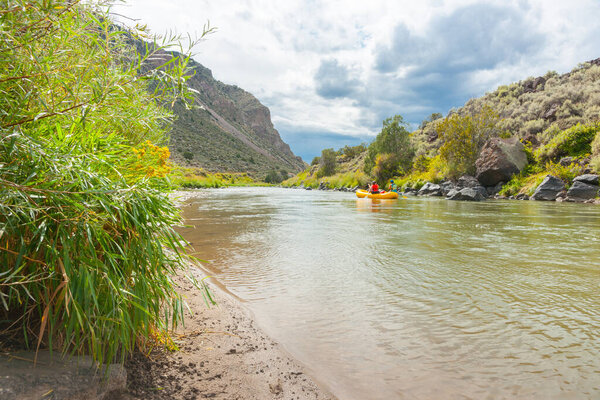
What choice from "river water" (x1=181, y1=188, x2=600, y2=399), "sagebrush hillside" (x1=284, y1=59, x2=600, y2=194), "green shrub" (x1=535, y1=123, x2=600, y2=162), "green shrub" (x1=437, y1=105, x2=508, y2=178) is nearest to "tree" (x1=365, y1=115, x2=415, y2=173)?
"sagebrush hillside" (x1=284, y1=59, x2=600, y2=194)

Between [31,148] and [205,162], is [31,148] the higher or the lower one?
the lower one

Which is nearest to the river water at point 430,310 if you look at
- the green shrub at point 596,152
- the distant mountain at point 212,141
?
the green shrub at point 596,152

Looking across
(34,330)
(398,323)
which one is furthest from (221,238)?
(34,330)

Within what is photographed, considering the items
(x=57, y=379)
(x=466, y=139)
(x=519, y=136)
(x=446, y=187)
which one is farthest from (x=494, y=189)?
(x=57, y=379)

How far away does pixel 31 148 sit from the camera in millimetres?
1463

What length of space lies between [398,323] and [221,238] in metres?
5.41

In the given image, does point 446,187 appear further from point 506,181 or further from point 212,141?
point 212,141

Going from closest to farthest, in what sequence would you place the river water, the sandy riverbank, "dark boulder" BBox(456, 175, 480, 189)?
the sandy riverbank < the river water < "dark boulder" BBox(456, 175, 480, 189)

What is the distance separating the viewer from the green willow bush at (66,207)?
1521mm

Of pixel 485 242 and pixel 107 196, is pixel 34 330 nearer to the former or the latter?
pixel 107 196

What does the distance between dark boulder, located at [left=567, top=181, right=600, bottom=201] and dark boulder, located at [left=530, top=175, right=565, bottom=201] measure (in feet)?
3.65

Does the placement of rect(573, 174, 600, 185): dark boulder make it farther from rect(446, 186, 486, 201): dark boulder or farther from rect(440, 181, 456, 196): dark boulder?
rect(440, 181, 456, 196): dark boulder

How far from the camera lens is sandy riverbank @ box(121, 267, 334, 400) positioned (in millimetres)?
1864

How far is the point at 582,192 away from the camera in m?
18.1
